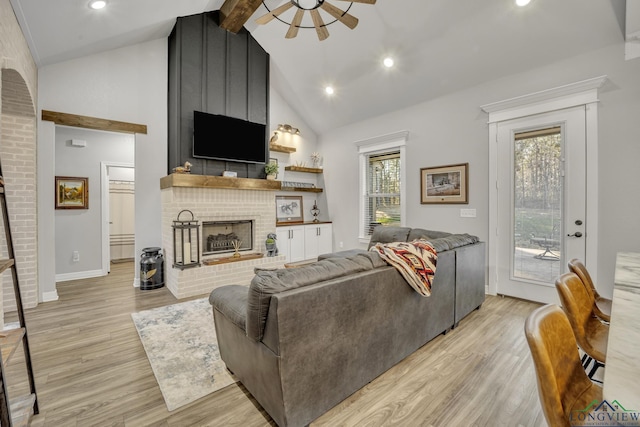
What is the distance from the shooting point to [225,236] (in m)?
4.83

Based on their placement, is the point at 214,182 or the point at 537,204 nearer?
the point at 537,204

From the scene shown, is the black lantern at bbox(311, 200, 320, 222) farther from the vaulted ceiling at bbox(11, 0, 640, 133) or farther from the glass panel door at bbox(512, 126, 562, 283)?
the glass panel door at bbox(512, 126, 562, 283)

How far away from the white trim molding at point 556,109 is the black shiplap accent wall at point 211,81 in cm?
369

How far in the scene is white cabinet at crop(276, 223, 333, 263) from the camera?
5684 mm

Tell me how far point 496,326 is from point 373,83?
4.04m

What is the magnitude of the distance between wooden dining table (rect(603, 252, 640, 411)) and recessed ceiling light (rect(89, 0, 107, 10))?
176 inches

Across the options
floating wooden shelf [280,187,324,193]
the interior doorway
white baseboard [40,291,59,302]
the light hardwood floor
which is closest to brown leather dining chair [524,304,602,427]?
the light hardwood floor

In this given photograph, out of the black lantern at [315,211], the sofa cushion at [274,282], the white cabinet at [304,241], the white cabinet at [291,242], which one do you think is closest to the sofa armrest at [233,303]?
the sofa cushion at [274,282]

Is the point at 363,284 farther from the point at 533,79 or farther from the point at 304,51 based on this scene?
the point at 304,51

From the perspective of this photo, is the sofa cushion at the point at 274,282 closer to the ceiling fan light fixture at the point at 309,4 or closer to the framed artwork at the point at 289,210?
the ceiling fan light fixture at the point at 309,4

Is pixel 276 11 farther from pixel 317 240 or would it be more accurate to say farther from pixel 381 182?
pixel 317 240

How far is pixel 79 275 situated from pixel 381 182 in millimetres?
5639

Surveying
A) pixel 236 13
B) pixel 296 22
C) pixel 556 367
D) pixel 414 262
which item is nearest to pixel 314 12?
pixel 296 22

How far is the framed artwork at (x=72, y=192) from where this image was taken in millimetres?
4789
